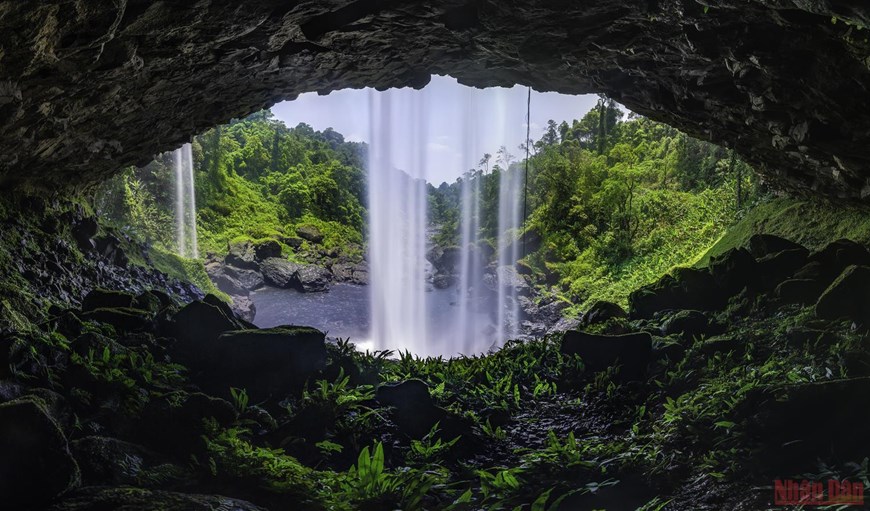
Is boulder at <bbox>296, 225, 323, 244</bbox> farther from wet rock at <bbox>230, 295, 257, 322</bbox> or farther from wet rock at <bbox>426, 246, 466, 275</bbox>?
wet rock at <bbox>230, 295, 257, 322</bbox>

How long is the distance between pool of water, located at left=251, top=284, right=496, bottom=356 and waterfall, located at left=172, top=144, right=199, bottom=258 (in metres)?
5.36

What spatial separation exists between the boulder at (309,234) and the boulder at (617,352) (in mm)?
35089

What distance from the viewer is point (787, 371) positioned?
559cm

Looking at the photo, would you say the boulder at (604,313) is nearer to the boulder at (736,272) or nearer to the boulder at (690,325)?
the boulder at (690,325)

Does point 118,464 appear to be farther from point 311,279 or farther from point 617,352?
point 311,279

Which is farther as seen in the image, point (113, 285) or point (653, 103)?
point (113, 285)

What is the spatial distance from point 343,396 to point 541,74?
7928 mm

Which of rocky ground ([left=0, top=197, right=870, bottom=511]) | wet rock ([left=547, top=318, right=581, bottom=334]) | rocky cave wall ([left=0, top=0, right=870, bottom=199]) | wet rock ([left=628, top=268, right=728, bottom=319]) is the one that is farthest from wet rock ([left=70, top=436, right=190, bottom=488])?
wet rock ([left=547, top=318, right=581, bottom=334])

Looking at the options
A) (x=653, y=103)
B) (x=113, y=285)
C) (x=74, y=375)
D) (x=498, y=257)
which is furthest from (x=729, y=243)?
(x=498, y=257)

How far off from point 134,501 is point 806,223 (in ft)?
41.5

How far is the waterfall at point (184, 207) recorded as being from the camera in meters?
28.6

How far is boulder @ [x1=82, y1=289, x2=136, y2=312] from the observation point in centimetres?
693

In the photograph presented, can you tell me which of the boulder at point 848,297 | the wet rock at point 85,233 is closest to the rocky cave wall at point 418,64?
the wet rock at point 85,233

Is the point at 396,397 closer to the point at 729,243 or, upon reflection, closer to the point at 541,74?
the point at 541,74
